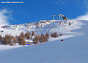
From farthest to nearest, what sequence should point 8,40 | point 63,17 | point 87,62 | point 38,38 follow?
point 63,17
point 38,38
point 8,40
point 87,62

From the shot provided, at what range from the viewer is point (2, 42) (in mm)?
12273

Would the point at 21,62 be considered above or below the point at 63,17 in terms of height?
below

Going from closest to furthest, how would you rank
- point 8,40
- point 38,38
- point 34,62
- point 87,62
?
point 87,62 → point 34,62 → point 8,40 → point 38,38

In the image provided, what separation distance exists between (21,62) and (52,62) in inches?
48.1

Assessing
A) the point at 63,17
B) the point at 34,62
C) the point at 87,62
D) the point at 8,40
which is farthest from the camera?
the point at 63,17

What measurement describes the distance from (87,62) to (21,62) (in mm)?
2393

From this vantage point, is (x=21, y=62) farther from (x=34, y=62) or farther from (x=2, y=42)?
(x=2, y=42)

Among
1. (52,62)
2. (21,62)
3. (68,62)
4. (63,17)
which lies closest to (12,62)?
(21,62)

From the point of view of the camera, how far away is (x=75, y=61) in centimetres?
355

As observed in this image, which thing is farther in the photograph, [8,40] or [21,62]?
[8,40]

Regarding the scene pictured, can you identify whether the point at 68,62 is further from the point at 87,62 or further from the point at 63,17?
the point at 63,17

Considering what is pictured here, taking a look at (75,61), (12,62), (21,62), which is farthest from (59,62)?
(12,62)

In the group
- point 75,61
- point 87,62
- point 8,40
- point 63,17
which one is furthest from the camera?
point 63,17

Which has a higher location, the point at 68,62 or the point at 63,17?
the point at 63,17
